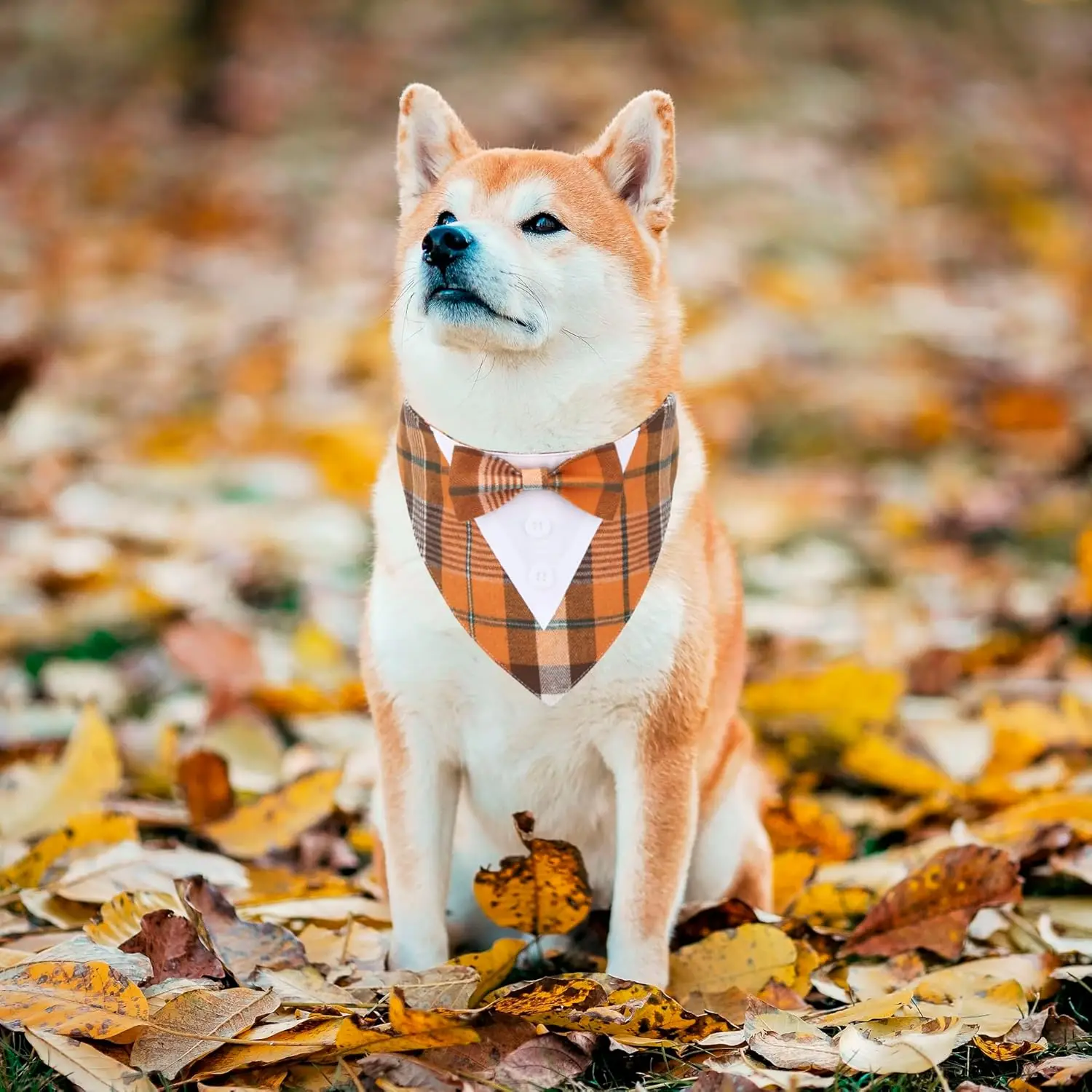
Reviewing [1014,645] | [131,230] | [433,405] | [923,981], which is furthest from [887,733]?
[131,230]

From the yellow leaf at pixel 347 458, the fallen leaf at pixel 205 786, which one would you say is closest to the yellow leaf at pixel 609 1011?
the fallen leaf at pixel 205 786

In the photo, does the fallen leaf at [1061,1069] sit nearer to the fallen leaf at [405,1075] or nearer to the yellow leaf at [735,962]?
the yellow leaf at [735,962]

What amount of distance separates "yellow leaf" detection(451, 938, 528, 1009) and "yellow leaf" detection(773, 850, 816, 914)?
2.33 ft

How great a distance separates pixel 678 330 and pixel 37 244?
21.4 ft

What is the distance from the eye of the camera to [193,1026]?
1.89m

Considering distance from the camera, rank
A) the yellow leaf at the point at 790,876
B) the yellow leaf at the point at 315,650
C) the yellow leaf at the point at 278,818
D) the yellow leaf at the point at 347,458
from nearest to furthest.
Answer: the yellow leaf at the point at 790,876, the yellow leaf at the point at 278,818, the yellow leaf at the point at 315,650, the yellow leaf at the point at 347,458

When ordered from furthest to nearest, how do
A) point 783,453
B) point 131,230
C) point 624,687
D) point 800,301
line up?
1. point 131,230
2. point 800,301
3. point 783,453
4. point 624,687

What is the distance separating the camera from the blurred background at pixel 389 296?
4184 millimetres

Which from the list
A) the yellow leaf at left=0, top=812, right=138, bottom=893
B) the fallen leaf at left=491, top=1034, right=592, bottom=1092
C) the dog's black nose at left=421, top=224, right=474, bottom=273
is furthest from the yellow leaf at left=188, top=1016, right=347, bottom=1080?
the dog's black nose at left=421, top=224, right=474, bottom=273

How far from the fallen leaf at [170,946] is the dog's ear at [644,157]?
146 cm

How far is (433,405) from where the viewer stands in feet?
7.64

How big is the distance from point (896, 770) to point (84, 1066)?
6.35 ft

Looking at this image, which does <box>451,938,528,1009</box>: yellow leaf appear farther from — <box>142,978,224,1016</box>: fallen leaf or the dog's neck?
the dog's neck

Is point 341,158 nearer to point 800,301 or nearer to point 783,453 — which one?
point 800,301
